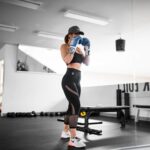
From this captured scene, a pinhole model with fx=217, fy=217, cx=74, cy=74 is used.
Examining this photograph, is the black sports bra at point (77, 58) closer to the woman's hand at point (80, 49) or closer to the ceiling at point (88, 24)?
the woman's hand at point (80, 49)

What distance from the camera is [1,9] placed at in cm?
391

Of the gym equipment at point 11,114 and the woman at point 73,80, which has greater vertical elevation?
the woman at point 73,80

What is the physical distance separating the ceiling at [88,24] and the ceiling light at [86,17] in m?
0.08

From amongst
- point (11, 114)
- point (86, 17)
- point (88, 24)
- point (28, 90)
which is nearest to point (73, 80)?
point (86, 17)

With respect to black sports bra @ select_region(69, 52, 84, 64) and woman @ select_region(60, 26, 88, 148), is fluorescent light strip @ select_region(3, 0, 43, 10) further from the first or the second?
black sports bra @ select_region(69, 52, 84, 64)

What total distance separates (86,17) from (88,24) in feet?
1.20

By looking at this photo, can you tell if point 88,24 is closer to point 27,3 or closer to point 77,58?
point 27,3

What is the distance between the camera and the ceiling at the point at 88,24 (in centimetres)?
381

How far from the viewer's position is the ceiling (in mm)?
3813

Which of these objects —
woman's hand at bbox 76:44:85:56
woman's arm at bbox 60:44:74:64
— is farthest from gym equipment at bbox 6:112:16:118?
woman's hand at bbox 76:44:85:56

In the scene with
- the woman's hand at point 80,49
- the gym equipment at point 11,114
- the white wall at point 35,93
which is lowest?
the gym equipment at point 11,114

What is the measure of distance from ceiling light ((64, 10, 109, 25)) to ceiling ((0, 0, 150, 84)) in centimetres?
8

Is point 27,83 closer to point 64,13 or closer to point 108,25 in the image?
point 64,13

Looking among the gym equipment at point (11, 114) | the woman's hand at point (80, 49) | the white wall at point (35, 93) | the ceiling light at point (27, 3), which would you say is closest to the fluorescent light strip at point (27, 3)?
the ceiling light at point (27, 3)
